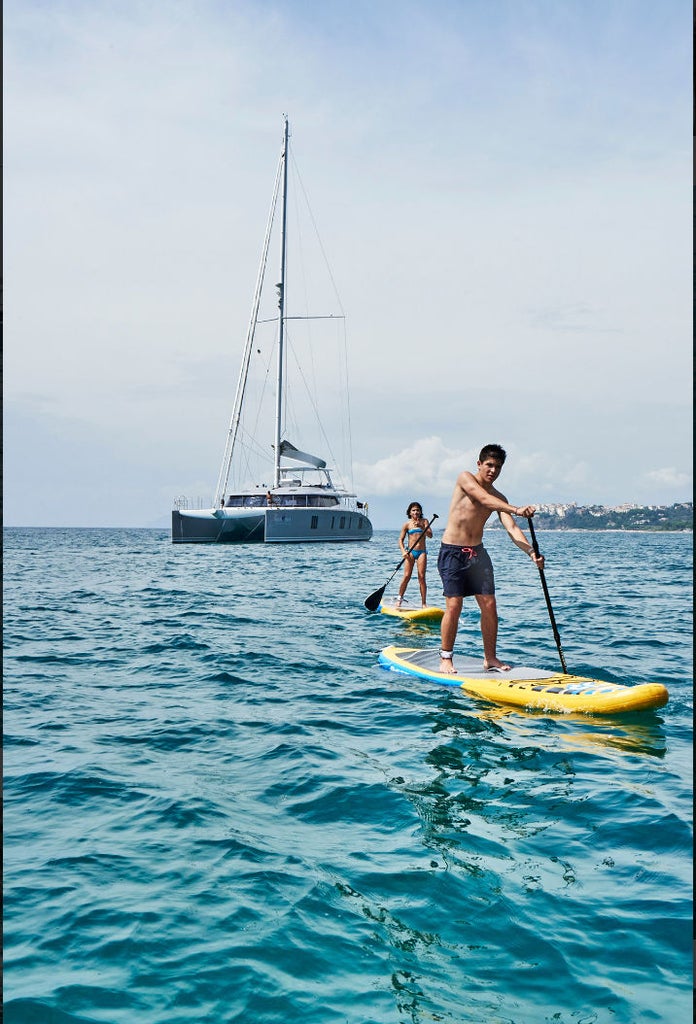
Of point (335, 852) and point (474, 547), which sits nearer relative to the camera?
point (335, 852)

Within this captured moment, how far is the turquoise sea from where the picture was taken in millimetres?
3182

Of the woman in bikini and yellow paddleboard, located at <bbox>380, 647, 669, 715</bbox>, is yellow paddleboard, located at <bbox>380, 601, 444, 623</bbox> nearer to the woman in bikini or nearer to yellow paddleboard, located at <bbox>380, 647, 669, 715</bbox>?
the woman in bikini

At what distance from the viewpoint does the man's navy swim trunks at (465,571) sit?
829cm

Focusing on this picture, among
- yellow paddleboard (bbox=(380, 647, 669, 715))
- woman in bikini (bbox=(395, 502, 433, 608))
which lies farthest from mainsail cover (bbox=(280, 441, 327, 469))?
yellow paddleboard (bbox=(380, 647, 669, 715))

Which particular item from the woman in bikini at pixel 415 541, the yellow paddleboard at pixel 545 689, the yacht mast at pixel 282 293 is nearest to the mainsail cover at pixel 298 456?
the yacht mast at pixel 282 293

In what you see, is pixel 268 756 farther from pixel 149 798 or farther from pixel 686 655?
pixel 686 655

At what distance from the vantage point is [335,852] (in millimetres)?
4398

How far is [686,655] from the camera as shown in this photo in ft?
35.3

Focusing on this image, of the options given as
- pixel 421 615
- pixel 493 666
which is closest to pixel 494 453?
pixel 493 666

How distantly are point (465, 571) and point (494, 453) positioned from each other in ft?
4.44

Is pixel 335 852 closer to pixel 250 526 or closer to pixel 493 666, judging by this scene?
pixel 493 666

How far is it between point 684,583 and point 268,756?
69.8 feet

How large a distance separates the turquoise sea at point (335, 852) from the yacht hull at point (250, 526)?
114 feet

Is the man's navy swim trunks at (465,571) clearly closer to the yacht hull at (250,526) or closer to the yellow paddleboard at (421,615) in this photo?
the yellow paddleboard at (421,615)
